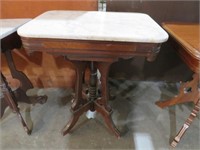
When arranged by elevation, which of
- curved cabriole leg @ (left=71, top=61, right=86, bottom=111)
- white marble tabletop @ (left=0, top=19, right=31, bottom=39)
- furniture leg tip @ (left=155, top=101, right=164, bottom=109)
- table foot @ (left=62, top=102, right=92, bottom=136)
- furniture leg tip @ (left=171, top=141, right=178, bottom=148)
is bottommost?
furniture leg tip @ (left=155, top=101, right=164, bottom=109)

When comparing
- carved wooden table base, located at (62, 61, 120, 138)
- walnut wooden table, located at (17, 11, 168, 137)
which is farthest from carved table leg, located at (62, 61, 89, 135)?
walnut wooden table, located at (17, 11, 168, 137)

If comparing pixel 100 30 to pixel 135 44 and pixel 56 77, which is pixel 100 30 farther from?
pixel 56 77

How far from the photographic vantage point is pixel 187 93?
60.7 inches

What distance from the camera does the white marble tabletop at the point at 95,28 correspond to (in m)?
0.92

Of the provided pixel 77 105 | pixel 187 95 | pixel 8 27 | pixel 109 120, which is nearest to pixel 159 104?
pixel 187 95

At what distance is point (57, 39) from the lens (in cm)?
94

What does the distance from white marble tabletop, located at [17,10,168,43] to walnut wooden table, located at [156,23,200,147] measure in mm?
245

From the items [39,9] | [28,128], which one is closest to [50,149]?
[28,128]

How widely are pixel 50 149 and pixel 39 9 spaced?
41.3 inches

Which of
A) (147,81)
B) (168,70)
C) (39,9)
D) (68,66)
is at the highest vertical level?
(39,9)

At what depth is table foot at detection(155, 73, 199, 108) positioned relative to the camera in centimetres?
149

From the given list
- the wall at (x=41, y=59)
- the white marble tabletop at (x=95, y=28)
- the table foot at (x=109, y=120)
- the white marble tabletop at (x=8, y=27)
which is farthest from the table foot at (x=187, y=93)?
the white marble tabletop at (x=8, y=27)

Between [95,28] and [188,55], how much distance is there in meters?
0.62

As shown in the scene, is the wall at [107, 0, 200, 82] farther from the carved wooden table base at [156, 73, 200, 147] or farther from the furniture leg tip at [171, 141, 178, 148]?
the furniture leg tip at [171, 141, 178, 148]
